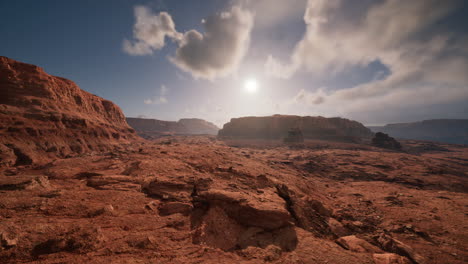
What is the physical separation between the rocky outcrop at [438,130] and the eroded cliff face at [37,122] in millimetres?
237171

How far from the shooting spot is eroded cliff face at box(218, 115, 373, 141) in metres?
74.9

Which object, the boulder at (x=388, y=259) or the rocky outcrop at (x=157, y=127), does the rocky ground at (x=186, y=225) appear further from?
the rocky outcrop at (x=157, y=127)

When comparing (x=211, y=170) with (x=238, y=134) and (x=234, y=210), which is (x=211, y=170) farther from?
(x=238, y=134)

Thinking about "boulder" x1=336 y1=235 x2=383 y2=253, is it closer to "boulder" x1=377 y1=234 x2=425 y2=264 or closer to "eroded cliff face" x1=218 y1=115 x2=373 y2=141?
"boulder" x1=377 y1=234 x2=425 y2=264

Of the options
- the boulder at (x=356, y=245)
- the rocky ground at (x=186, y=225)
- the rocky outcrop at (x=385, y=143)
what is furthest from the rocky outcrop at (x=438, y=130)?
the boulder at (x=356, y=245)

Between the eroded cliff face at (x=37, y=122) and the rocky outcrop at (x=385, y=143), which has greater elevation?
the eroded cliff face at (x=37, y=122)

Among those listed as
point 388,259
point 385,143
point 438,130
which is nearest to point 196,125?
point 385,143

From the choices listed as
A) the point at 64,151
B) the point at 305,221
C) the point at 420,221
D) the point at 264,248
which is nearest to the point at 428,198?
the point at 420,221

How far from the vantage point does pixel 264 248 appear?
5637 mm

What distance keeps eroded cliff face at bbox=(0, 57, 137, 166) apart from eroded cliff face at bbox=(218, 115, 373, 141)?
6840 centimetres

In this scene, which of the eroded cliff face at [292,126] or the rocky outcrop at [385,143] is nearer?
the rocky outcrop at [385,143]

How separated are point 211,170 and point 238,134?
8078 centimetres

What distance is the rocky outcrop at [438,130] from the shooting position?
131 m

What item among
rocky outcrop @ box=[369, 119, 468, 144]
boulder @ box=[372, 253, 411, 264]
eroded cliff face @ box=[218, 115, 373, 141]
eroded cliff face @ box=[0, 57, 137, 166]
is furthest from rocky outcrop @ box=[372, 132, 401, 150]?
rocky outcrop @ box=[369, 119, 468, 144]
